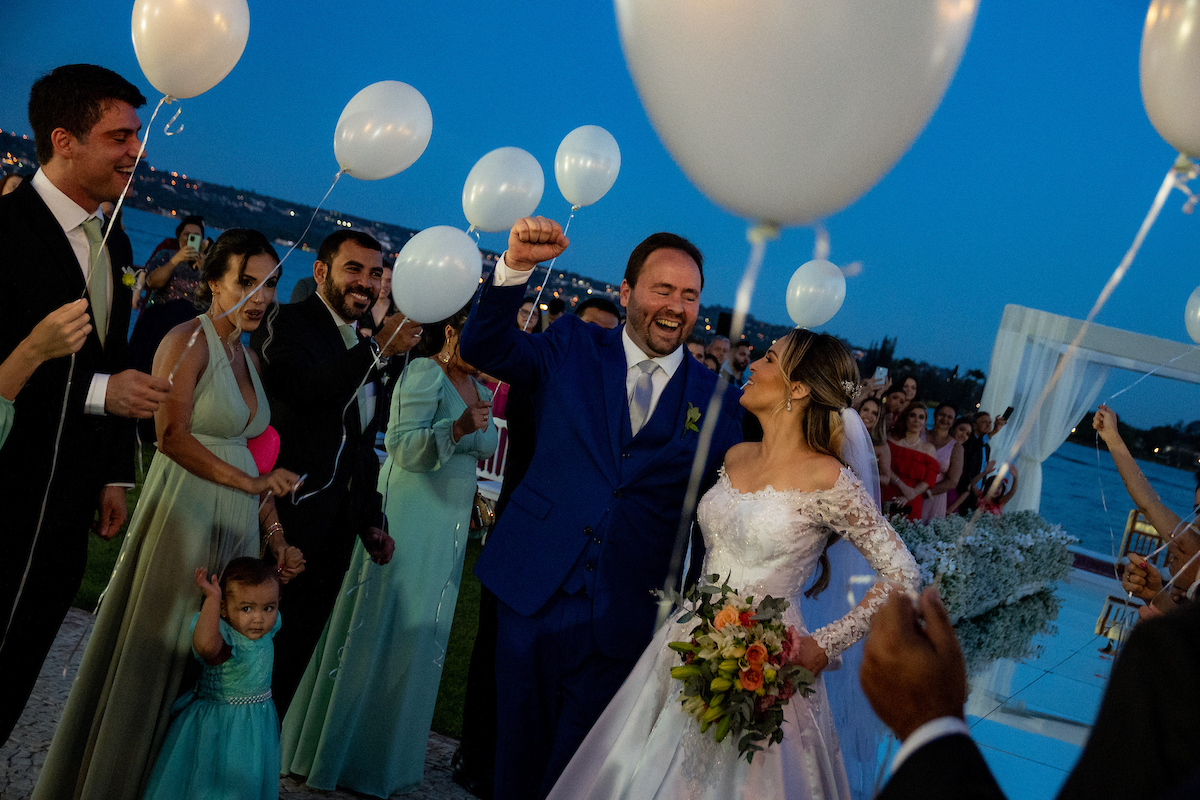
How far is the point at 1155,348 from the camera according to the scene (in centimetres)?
1204

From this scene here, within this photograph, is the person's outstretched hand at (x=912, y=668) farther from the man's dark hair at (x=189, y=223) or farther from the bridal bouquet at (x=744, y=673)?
the man's dark hair at (x=189, y=223)

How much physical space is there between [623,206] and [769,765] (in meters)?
34.8

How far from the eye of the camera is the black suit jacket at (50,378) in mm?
2449

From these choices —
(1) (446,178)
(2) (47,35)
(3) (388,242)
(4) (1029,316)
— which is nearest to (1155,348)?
(4) (1029,316)

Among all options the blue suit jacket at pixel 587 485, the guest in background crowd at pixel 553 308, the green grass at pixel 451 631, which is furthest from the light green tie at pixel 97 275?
the guest in background crowd at pixel 553 308

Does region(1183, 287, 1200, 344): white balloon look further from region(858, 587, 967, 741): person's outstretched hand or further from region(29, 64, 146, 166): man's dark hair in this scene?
region(29, 64, 146, 166): man's dark hair

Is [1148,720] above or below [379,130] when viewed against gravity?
below

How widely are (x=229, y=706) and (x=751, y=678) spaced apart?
1.67 metres

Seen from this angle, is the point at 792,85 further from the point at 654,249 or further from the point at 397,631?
the point at 397,631

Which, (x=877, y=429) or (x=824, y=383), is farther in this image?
(x=877, y=429)

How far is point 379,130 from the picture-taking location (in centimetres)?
331

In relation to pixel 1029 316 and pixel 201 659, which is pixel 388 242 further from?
pixel 1029 316

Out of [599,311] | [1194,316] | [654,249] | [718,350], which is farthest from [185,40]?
[718,350]

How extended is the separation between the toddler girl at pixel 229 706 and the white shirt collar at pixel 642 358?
1.40 m
